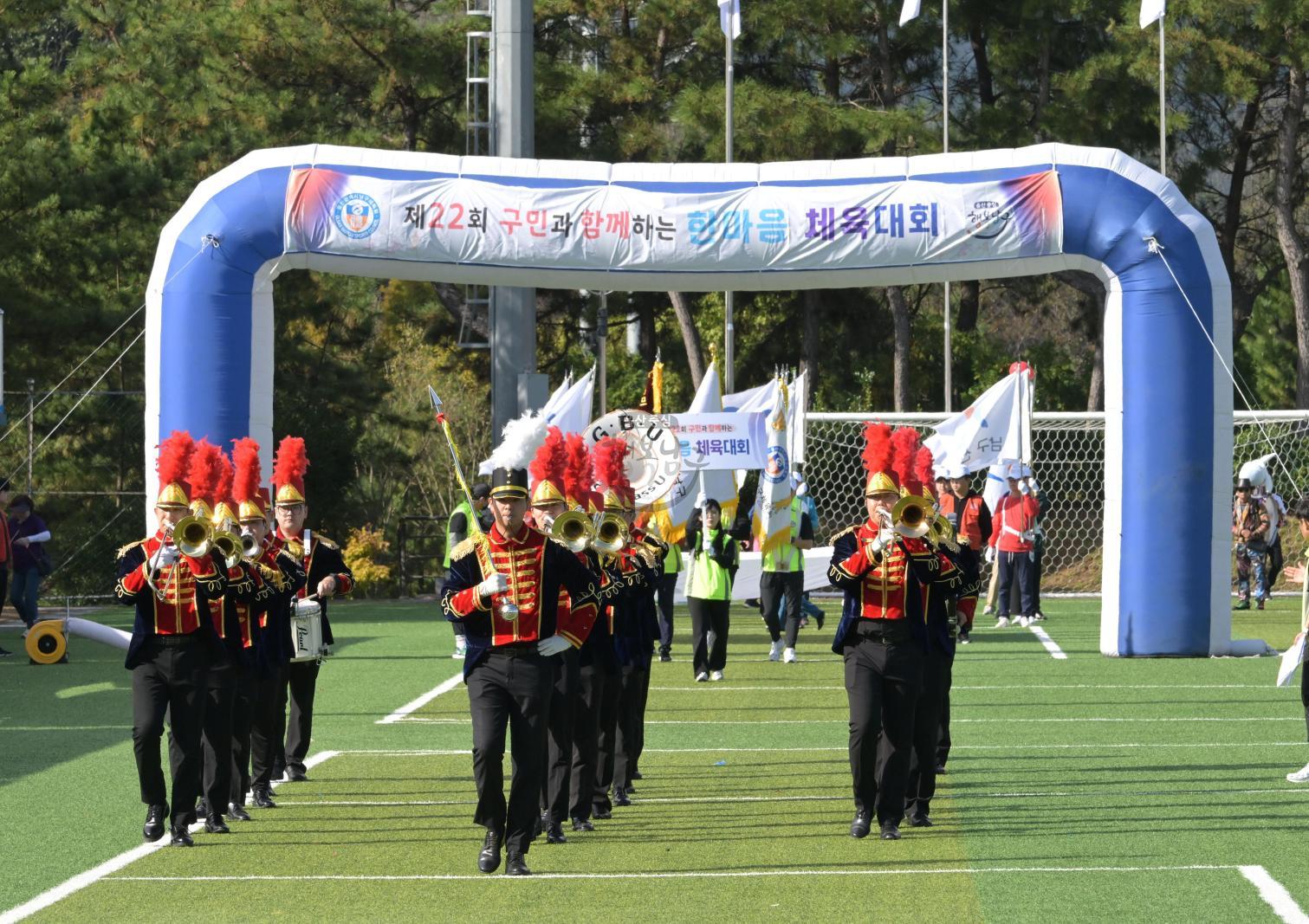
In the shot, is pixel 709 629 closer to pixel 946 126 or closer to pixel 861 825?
pixel 861 825

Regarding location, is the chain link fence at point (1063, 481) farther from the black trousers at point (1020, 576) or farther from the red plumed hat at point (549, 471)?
the red plumed hat at point (549, 471)

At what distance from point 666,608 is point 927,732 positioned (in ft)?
31.7

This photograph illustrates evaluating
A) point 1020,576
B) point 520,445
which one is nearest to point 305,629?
point 520,445

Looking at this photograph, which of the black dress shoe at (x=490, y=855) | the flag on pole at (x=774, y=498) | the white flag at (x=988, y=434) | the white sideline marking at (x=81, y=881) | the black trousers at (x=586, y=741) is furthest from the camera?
the white flag at (x=988, y=434)

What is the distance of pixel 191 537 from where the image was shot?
957cm

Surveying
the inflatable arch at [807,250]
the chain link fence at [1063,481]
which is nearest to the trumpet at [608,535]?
the inflatable arch at [807,250]

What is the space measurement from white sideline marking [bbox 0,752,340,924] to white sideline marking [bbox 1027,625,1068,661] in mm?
10692

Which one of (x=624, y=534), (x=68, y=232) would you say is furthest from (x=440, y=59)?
(x=624, y=534)

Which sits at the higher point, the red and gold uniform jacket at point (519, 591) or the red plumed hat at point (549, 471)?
the red plumed hat at point (549, 471)

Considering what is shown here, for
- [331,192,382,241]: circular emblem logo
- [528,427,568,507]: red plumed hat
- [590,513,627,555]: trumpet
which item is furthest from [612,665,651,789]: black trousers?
[331,192,382,241]: circular emblem logo

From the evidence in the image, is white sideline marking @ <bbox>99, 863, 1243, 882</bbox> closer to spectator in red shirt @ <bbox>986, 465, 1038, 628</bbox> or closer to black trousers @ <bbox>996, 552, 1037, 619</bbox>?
spectator in red shirt @ <bbox>986, 465, 1038, 628</bbox>

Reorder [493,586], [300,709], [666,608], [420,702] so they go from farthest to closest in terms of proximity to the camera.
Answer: [666,608] < [420,702] < [300,709] < [493,586]

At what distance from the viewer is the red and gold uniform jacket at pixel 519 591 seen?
8.89 meters

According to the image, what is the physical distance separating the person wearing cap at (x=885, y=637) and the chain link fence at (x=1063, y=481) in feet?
64.9
